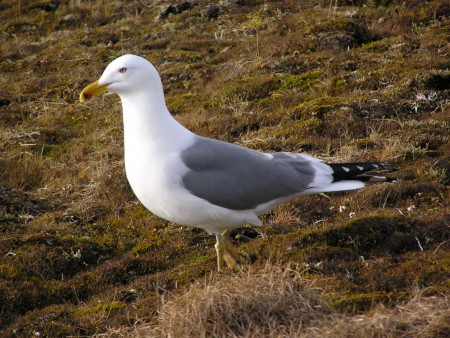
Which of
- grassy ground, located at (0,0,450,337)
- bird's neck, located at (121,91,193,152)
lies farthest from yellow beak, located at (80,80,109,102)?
grassy ground, located at (0,0,450,337)

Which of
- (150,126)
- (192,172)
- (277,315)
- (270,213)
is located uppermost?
(150,126)

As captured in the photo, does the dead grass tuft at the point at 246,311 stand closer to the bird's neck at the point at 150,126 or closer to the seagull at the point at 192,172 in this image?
the seagull at the point at 192,172

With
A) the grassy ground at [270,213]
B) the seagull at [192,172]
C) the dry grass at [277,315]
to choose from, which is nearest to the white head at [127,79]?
the seagull at [192,172]

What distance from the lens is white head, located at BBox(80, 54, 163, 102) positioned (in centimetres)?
504

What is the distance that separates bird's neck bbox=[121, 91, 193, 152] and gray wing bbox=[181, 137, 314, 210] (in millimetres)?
A: 173

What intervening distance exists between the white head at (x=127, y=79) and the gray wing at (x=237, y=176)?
2.36 feet

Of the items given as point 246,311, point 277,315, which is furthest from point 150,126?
point 277,315

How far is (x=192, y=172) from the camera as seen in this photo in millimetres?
4895

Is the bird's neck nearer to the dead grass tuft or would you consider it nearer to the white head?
the white head

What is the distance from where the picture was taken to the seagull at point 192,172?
191 inches

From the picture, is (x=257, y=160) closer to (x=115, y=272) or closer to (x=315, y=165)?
(x=315, y=165)

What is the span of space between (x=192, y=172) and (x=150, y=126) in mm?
570

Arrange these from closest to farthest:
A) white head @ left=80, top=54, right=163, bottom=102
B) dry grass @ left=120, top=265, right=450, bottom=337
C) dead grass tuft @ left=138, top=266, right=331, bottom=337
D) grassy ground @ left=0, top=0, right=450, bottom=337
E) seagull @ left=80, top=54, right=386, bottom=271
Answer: dry grass @ left=120, top=265, right=450, bottom=337 → dead grass tuft @ left=138, top=266, right=331, bottom=337 → grassy ground @ left=0, top=0, right=450, bottom=337 → seagull @ left=80, top=54, right=386, bottom=271 → white head @ left=80, top=54, right=163, bottom=102

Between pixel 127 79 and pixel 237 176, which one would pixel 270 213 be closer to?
pixel 237 176
